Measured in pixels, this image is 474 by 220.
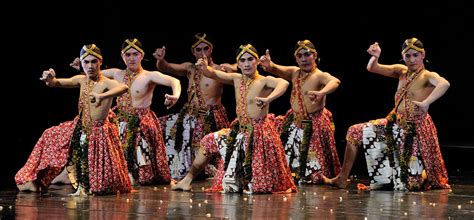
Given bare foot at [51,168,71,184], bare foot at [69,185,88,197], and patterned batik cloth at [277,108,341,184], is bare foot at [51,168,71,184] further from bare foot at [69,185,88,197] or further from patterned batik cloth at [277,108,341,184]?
patterned batik cloth at [277,108,341,184]

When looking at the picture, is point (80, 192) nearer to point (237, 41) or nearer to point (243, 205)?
point (243, 205)

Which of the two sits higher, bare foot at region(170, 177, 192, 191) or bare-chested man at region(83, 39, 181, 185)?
bare-chested man at region(83, 39, 181, 185)

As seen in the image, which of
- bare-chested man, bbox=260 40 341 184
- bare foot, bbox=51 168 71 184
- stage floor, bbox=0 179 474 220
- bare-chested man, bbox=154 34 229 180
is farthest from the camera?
bare-chested man, bbox=154 34 229 180

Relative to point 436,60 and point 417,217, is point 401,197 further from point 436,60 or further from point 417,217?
point 436,60

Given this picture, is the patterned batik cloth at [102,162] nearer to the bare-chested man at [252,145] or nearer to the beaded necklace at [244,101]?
the bare-chested man at [252,145]

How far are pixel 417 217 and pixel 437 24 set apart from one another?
14.8 ft

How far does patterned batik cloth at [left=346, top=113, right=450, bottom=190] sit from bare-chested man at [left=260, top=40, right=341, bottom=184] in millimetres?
553

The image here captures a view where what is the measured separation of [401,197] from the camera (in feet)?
23.7

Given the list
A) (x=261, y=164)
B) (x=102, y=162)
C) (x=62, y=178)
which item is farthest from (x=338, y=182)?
(x=62, y=178)

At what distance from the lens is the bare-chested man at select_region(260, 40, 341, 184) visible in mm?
8438

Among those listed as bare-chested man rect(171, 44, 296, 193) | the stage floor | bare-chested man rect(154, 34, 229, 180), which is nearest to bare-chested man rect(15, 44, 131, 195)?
the stage floor

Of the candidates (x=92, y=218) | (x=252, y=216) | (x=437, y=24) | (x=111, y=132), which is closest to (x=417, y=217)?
(x=252, y=216)

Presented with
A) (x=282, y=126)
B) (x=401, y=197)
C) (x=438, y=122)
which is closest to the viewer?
(x=401, y=197)

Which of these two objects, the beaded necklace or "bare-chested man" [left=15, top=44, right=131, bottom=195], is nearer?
"bare-chested man" [left=15, top=44, right=131, bottom=195]
